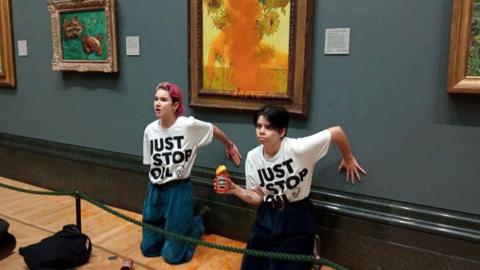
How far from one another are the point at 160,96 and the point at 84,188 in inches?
73.1

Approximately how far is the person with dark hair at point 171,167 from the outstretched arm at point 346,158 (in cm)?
88

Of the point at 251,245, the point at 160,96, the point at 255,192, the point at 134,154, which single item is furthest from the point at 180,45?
the point at 251,245

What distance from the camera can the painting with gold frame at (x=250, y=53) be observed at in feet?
9.38

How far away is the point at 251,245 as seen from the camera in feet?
9.04

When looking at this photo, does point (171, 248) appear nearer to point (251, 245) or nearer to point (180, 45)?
point (251, 245)

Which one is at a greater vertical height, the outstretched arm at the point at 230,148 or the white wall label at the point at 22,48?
the white wall label at the point at 22,48

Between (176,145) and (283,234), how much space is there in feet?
3.35

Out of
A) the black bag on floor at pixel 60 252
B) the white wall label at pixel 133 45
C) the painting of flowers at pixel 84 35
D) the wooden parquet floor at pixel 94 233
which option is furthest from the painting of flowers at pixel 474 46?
the painting of flowers at pixel 84 35

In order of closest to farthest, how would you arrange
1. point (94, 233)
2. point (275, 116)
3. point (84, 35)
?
point (275, 116), point (94, 233), point (84, 35)

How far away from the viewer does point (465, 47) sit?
7.59 feet

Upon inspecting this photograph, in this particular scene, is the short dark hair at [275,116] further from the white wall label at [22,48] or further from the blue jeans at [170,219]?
the white wall label at [22,48]

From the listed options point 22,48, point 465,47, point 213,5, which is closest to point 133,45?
point 213,5

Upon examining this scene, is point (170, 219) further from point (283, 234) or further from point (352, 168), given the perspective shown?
point (352, 168)

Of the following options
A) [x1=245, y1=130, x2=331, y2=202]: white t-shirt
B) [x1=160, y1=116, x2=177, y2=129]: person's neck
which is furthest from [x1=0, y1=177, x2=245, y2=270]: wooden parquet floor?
[x1=160, y1=116, x2=177, y2=129]: person's neck
